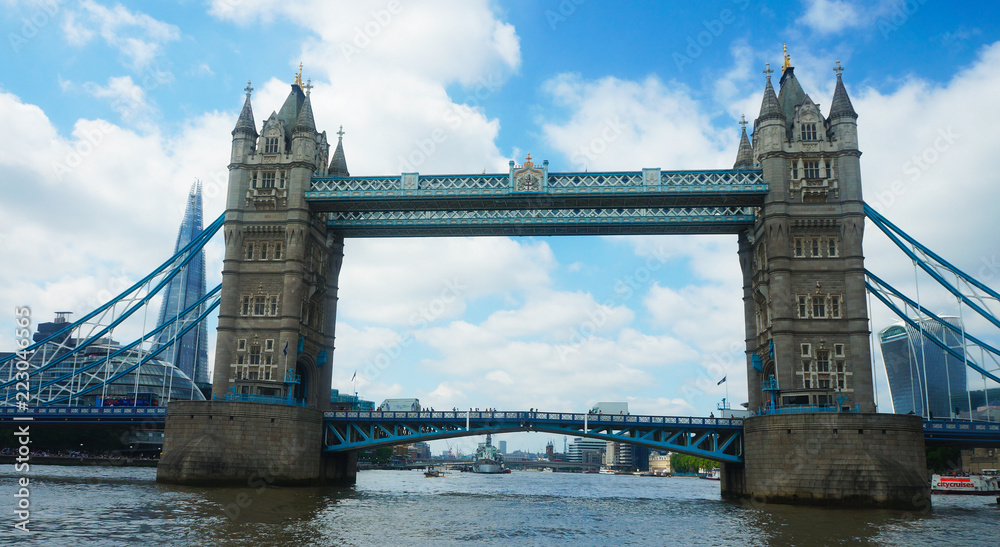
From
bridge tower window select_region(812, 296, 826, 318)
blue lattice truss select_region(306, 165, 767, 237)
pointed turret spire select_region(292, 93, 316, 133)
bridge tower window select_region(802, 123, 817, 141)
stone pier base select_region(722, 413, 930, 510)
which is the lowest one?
stone pier base select_region(722, 413, 930, 510)

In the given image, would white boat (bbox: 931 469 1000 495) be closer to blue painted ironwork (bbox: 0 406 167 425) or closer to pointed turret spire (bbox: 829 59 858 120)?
pointed turret spire (bbox: 829 59 858 120)

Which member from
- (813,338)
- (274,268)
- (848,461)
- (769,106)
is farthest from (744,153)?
(274,268)

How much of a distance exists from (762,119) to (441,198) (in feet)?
89.4

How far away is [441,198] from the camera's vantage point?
216 feet

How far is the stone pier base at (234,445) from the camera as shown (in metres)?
56.5

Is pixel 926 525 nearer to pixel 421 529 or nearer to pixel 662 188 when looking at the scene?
pixel 421 529

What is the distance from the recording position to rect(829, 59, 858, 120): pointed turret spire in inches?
2454

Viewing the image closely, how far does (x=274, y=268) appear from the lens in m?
65.8

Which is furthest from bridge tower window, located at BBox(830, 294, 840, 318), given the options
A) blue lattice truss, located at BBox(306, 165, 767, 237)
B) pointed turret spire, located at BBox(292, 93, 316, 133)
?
pointed turret spire, located at BBox(292, 93, 316, 133)

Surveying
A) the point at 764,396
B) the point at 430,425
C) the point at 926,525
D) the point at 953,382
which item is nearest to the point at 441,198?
the point at 430,425

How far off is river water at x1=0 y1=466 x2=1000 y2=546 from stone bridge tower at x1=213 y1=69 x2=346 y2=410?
454 inches

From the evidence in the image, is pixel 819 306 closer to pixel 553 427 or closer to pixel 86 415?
pixel 553 427

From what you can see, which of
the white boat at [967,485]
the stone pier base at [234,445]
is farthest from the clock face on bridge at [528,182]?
the white boat at [967,485]

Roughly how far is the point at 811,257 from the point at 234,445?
46135mm
